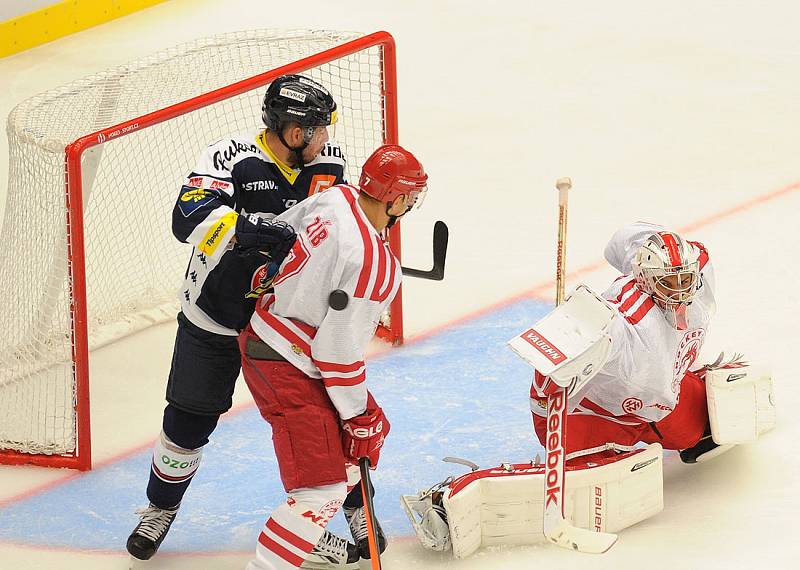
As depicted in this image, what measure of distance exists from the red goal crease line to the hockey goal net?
98 millimetres

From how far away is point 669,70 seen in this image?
754 centimetres

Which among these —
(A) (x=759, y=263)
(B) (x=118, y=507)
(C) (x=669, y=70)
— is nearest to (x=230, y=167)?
(B) (x=118, y=507)

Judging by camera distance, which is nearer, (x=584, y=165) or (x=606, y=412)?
(x=606, y=412)

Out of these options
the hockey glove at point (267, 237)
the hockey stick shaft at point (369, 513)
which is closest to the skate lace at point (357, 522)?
the hockey stick shaft at point (369, 513)

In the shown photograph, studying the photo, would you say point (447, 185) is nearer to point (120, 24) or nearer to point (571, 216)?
point (571, 216)

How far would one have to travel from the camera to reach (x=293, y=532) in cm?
332

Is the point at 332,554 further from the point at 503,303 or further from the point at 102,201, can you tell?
the point at 102,201

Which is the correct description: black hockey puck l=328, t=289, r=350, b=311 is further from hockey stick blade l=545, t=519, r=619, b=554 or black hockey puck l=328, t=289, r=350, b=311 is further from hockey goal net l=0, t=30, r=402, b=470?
hockey goal net l=0, t=30, r=402, b=470

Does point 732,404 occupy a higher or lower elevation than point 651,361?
lower

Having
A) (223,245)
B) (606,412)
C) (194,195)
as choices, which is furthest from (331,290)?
(606,412)

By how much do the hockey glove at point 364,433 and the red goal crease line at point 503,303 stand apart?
116cm

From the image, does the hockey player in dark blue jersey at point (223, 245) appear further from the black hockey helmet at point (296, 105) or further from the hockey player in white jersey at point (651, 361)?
the hockey player in white jersey at point (651, 361)

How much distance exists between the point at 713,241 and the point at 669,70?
2044 millimetres

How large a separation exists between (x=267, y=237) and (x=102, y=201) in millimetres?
2165
